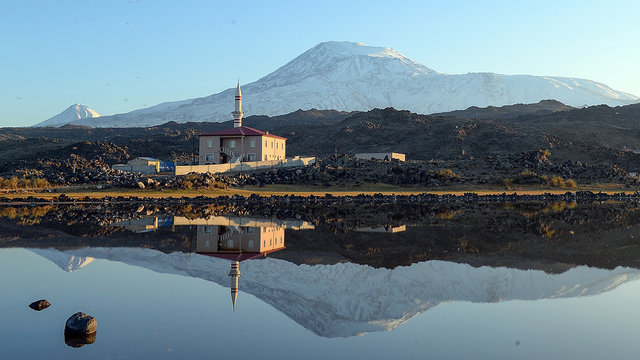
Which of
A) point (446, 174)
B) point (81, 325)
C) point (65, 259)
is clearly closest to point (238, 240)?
point (65, 259)

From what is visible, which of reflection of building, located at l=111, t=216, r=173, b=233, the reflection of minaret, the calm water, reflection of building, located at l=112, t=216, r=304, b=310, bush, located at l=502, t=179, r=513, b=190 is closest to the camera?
the calm water

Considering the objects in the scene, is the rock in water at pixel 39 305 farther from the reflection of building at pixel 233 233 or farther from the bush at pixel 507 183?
the bush at pixel 507 183

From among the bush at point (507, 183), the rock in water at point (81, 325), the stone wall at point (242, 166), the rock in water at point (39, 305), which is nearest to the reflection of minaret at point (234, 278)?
the rock in water at point (81, 325)

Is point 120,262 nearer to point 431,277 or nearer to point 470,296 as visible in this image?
point 431,277

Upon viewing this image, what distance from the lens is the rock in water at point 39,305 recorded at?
1035 cm

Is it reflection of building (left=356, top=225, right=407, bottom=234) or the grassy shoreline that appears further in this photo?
the grassy shoreline

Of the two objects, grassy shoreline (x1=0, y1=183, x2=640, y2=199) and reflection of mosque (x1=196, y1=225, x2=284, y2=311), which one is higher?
reflection of mosque (x1=196, y1=225, x2=284, y2=311)

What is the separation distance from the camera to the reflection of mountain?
10242mm

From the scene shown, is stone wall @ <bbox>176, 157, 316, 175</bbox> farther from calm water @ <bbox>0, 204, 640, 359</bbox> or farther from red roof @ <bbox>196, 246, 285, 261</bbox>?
red roof @ <bbox>196, 246, 285, 261</bbox>

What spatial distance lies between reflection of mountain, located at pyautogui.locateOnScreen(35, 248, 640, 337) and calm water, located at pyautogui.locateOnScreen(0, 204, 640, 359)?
1.1 inches

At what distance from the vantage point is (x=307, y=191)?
51.1m

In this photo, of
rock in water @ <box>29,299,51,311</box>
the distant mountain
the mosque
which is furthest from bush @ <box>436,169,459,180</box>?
the distant mountain

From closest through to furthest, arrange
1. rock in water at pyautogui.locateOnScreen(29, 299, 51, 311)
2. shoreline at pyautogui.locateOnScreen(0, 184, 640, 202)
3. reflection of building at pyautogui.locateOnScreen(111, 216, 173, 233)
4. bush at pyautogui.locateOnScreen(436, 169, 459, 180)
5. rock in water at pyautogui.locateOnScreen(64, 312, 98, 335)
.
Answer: rock in water at pyautogui.locateOnScreen(64, 312, 98, 335)
rock in water at pyautogui.locateOnScreen(29, 299, 51, 311)
reflection of building at pyautogui.locateOnScreen(111, 216, 173, 233)
shoreline at pyautogui.locateOnScreen(0, 184, 640, 202)
bush at pyautogui.locateOnScreen(436, 169, 459, 180)

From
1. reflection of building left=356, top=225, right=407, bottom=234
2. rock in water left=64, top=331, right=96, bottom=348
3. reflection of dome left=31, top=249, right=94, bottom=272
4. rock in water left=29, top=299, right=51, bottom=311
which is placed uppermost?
rock in water left=64, top=331, right=96, bottom=348
